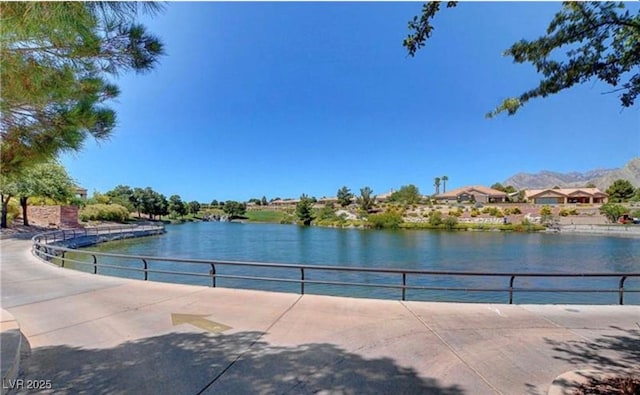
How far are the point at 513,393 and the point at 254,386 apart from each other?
2.54 metres

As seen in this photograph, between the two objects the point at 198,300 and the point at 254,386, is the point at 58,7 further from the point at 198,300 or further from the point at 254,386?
the point at 198,300

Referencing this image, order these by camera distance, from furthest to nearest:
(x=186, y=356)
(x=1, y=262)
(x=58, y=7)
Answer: (x=1, y=262), (x=186, y=356), (x=58, y=7)

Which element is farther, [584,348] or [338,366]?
[584,348]

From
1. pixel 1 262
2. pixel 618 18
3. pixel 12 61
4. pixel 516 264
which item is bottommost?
pixel 516 264

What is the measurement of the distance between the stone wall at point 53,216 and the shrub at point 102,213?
9.22 m

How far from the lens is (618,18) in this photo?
9.84 ft

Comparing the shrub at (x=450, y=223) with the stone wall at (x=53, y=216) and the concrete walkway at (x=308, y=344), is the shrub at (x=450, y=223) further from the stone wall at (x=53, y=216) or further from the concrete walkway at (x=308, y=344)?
the stone wall at (x=53, y=216)

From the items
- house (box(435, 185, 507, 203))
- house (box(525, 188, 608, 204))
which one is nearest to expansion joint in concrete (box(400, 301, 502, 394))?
house (box(435, 185, 507, 203))

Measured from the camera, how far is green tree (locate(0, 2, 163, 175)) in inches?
90.7

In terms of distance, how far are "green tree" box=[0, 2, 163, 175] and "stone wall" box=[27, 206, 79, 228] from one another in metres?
41.7

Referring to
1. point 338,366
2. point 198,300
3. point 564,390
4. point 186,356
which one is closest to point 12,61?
point 186,356

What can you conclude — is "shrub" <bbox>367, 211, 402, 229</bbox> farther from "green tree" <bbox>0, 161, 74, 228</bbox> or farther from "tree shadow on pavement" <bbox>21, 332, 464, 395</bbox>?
"tree shadow on pavement" <bbox>21, 332, 464, 395</bbox>

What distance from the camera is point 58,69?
3213 mm

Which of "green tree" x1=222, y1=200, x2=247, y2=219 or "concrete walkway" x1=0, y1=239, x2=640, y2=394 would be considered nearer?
"concrete walkway" x1=0, y1=239, x2=640, y2=394
